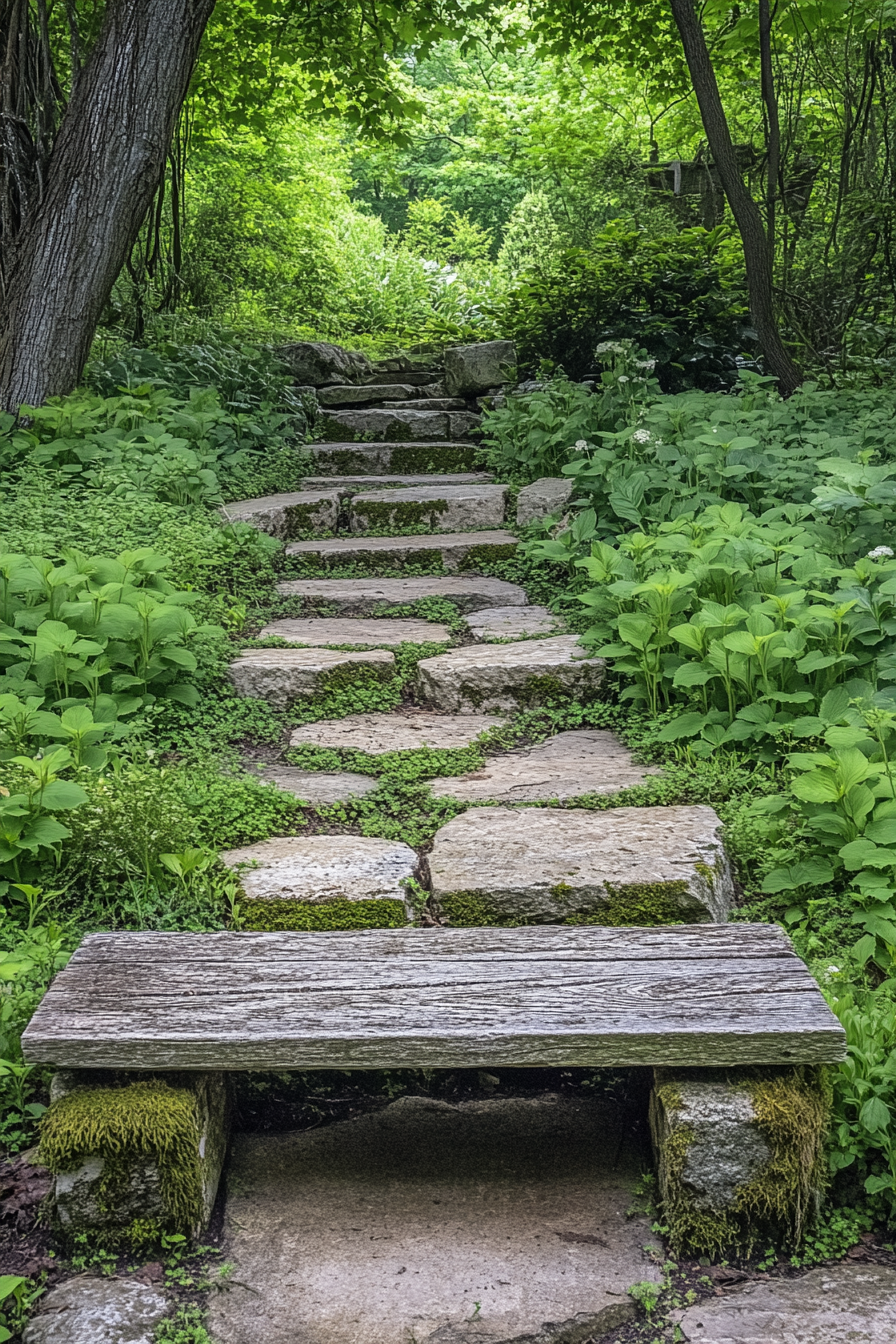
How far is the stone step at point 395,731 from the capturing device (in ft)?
10.5

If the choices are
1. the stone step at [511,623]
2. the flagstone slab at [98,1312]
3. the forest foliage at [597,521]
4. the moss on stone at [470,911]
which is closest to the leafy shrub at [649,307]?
the forest foliage at [597,521]

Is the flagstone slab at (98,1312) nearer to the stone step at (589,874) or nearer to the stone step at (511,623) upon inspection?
the stone step at (589,874)

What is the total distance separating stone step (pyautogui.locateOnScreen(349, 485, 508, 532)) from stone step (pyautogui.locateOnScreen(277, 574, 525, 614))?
908 mm

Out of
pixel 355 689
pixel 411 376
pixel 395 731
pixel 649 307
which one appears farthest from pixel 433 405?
pixel 395 731

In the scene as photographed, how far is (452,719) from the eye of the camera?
349 cm

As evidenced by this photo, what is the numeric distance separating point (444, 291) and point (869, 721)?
1121 cm

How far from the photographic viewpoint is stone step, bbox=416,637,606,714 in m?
3.52

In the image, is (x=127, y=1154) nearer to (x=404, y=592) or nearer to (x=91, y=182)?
(x=404, y=592)

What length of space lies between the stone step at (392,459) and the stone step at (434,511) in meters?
1.12

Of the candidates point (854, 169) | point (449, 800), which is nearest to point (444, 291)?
point (854, 169)

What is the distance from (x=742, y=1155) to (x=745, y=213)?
6.25 m

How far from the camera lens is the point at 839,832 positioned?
91.1 inches

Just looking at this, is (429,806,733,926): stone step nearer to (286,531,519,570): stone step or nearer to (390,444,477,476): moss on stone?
(286,531,519,570): stone step

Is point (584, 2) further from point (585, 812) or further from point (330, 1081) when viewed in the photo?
point (330, 1081)
